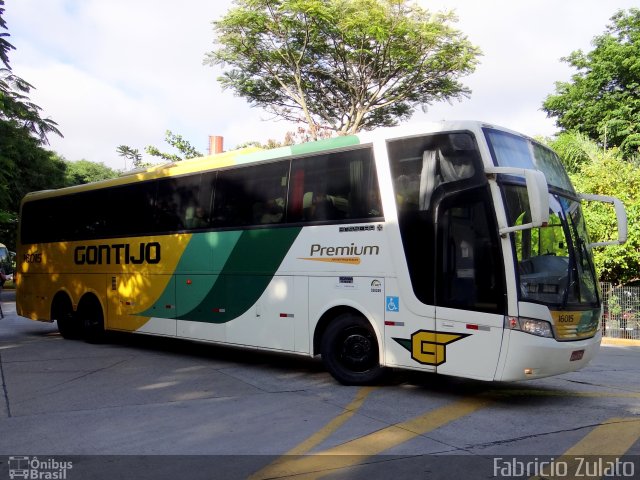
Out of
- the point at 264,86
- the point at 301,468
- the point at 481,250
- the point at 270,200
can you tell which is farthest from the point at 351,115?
the point at 301,468

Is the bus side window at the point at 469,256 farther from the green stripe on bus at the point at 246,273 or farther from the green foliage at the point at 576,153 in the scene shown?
the green foliage at the point at 576,153

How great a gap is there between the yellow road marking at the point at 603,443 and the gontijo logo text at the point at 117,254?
7.90 meters

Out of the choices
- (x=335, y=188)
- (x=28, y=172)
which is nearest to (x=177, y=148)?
(x=28, y=172)

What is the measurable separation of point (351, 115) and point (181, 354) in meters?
14.8

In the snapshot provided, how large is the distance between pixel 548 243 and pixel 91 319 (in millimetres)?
9611

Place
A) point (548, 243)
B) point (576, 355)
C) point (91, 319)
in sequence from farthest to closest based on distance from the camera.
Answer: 1. point (91, 319)
2. point (548, 243)
3. point (576, 355)

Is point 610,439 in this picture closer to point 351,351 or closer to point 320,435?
point 320,435

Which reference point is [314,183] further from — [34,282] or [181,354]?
[34,282]

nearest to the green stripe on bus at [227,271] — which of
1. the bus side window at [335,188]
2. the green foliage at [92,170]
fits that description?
the bus side window at [335,188]

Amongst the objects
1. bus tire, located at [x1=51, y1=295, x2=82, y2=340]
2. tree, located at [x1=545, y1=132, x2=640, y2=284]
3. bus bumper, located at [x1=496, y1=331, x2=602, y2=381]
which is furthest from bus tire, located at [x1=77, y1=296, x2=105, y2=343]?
tree, located at [x1=545, y1=132, x2=640, y2=284]

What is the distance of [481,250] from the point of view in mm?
6969

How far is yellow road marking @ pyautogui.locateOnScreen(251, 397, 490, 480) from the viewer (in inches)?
Answer: 192

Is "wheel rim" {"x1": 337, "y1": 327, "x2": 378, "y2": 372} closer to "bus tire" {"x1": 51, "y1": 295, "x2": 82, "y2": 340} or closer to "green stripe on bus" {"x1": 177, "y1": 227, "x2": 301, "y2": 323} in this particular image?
"green stripe on bus" {"x1": 177, "y1": 227, "x2": 301, "y2": 323}

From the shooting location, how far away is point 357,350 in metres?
8.19
